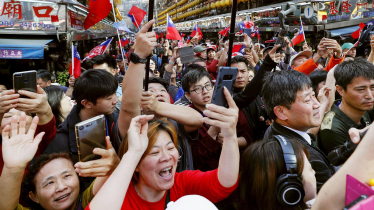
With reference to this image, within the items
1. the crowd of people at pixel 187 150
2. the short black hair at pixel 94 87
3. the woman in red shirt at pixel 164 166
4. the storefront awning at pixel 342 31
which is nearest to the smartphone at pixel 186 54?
the crowd of people at pixel 187 150

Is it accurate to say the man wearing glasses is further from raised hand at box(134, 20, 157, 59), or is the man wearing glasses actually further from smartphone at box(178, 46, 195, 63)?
smartphone at box(178, 46, 195, 63)

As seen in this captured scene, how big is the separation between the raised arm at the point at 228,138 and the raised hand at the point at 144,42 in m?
0.57

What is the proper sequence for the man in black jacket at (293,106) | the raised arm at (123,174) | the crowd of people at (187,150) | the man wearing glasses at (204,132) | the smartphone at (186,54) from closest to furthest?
1. the raised arm at (123,174)
2. the crowd of people at (187,150)
3. the man in black jacket at (293,106)
4. the man wearing glasses at (204,132)
5. the smartphone at (186,54)

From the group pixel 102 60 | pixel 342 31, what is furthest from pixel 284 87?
pixel 342 31

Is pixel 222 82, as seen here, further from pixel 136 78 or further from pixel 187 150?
pixel 187 150

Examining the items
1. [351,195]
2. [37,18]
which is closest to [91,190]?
[351,195]

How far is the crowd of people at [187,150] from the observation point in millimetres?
1374

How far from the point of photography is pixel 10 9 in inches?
291

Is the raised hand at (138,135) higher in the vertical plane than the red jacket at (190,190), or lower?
higher

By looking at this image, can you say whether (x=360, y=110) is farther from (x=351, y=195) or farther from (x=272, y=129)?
(x=351, y=195)

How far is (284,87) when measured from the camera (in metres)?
2.05

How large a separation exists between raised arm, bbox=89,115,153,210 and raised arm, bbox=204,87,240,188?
0.37 m

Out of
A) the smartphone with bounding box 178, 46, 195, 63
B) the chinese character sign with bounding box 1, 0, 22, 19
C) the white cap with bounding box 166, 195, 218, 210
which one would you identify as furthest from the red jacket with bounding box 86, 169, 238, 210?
the chinese character sign with bounding box 1, 0, 22, 19

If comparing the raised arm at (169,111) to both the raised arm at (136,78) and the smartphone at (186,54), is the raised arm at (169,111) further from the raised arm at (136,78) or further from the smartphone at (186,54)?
the smartphone at (186,54)
